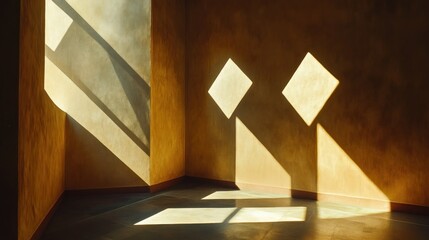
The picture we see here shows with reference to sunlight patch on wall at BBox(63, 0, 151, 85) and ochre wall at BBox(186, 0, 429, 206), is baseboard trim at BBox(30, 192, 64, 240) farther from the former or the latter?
ochre wall at BBox(186, 0, 429, 206)

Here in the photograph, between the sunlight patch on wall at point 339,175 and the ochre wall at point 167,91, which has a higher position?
the ochre wall at point 167,91

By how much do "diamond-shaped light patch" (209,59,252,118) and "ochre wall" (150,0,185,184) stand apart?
25.2 inches

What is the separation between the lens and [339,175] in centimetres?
431

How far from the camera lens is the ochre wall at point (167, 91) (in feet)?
16.2

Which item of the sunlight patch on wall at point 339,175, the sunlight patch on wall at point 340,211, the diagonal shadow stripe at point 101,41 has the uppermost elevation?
the diagonal shadow stripe at point 101,41

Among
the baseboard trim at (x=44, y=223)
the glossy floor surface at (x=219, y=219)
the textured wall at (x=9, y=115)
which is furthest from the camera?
the glossy floor surface at (x=219, y=219)

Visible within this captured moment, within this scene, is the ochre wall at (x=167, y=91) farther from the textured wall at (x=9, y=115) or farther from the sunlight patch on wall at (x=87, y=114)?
the textured wall at (x=9, y=115)

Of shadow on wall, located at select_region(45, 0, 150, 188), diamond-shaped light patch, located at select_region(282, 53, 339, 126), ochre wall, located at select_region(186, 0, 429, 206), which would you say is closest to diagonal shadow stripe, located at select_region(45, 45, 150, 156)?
shadow on wall, located at select_region(45, 0, 150, 188)

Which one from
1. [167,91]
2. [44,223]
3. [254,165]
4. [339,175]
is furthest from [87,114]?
[339,175]

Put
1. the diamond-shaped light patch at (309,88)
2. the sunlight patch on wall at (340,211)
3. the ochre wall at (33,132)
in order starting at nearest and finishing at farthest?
1. the ochre wall at (33,132)
2. the sunlight patch on wall at (340,211)
3. the diamond-shaped light patch at (309,88)

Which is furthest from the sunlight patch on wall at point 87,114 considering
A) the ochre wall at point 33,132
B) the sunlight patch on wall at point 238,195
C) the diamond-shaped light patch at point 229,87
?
the diamond-shaped light patch at point 229,87

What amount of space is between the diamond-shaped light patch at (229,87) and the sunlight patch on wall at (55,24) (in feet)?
7.53

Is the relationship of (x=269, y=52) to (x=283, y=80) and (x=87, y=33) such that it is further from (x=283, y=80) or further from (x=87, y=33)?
(x=87, y=33)

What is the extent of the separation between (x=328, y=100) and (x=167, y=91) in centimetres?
238
